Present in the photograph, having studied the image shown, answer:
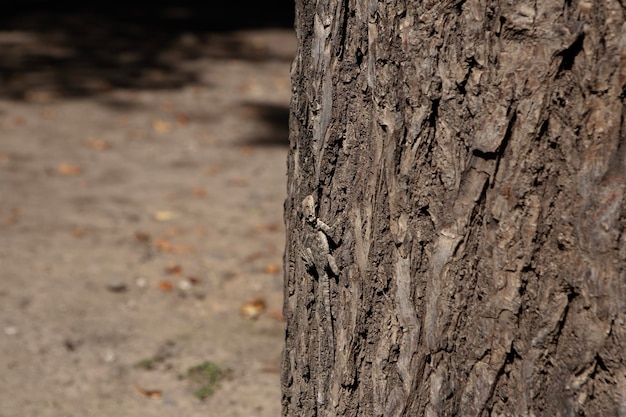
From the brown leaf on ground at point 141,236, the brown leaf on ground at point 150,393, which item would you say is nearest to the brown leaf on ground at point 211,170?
the brown leaf on ground at point 141,236

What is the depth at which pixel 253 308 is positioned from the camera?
4.22 meters

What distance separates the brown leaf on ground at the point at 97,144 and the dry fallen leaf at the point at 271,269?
2885mm

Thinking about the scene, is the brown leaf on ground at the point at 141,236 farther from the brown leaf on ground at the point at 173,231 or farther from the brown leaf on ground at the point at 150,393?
the brown leaf on ground at the point at 150,393

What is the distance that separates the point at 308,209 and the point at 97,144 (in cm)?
560

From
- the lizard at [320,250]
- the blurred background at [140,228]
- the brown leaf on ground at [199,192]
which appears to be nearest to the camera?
the lizard at [320,250]

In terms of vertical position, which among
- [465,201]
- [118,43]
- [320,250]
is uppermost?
[465,201]

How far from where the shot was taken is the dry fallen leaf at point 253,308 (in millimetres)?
4180

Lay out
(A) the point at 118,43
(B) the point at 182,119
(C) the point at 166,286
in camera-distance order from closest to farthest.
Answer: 1. (C) the point at 166,286
2. (B) the point at 182,119
3. (A) the point at 118,43

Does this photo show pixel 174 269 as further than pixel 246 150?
No

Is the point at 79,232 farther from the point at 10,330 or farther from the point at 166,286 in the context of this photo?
the point at 10,330

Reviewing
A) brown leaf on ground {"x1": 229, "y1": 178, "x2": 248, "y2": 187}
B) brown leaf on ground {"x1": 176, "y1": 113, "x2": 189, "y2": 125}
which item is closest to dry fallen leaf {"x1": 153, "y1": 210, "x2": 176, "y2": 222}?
brown leaf on ground {"x1": 229, "y1": 178, "x2": 248, "y2": 187}

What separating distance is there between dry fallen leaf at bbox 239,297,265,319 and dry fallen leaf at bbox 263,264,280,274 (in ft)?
1.24

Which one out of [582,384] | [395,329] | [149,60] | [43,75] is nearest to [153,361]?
[395,329]

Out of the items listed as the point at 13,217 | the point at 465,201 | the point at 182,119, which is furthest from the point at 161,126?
the point at 465,201
